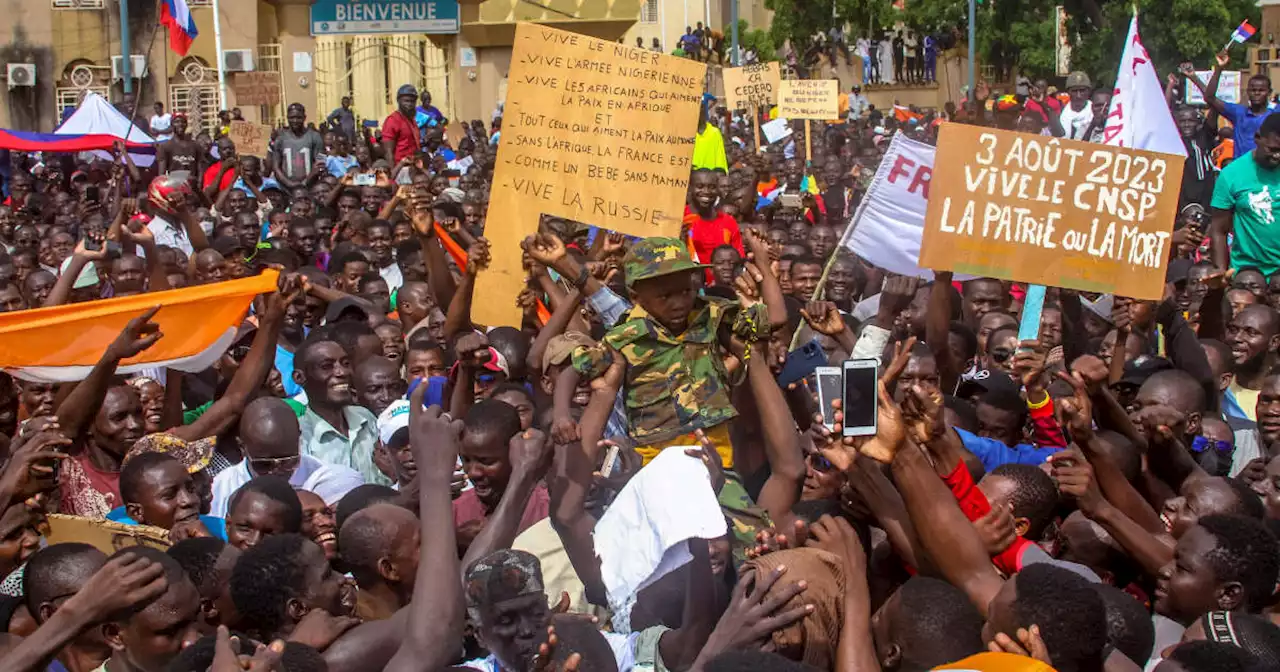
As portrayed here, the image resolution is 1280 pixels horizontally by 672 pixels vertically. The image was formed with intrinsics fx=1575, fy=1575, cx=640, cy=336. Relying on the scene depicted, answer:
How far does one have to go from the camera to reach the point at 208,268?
9344 mm

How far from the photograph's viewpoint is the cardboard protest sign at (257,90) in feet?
68.0

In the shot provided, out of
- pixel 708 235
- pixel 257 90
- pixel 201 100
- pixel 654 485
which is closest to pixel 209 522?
pixel 654 485

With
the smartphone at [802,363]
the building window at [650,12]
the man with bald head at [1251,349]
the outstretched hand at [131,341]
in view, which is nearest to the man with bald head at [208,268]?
the outstretched hand at [131,341]

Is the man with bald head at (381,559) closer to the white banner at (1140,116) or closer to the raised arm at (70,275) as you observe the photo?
the raised arm at (70,275)

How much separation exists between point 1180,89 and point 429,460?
18.1 m

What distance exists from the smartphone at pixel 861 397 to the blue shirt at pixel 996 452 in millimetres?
1875

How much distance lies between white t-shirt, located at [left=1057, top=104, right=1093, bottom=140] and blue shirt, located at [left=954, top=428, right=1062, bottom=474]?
1183 cm

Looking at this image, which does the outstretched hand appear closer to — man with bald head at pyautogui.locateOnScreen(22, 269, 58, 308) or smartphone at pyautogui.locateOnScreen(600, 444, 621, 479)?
smartphone at pyautogui.locateOnScreen(600, 444, 621, 479)

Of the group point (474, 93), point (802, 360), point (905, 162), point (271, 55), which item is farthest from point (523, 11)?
point (802, 360)

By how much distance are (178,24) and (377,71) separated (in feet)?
42.6

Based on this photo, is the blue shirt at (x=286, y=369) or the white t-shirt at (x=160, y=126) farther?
the white t-shirt at (x=160, y=126)

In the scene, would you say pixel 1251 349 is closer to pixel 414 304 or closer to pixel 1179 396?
pixel 1179 396

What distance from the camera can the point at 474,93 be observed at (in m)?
29.5

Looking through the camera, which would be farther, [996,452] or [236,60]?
[236,60]
